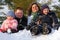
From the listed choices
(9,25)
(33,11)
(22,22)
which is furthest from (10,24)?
(33,11)

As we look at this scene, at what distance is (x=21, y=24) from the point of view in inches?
64.5

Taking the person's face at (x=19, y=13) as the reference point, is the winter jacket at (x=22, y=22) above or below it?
below

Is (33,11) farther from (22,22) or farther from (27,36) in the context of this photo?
(27,36)

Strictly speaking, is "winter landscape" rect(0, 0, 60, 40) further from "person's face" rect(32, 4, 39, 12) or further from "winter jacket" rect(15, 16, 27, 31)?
"person's face" rect(32, 4, 39, 12)

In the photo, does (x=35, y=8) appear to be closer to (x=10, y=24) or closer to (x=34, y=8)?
(x=34, y=8)

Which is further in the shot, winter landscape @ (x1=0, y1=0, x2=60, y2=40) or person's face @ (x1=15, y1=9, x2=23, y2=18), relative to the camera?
person's face @ (x1=15, y1=9, x2=23, y2=18)

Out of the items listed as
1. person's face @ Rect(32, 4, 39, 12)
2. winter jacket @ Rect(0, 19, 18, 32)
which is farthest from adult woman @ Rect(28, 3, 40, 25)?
winter jacket @ Rect(0, 19, 18, 32)

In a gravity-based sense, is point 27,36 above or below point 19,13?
below

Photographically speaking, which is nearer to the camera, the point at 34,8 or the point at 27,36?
the point at 27,36

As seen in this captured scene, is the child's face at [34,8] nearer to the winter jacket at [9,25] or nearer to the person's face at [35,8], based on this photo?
the person's face at [35,8]

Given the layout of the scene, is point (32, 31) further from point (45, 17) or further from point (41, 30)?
point (45, 17)

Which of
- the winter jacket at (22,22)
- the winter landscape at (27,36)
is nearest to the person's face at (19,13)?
the winter jacket at (22,22)

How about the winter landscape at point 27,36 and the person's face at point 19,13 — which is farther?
the person's face at point 19,13

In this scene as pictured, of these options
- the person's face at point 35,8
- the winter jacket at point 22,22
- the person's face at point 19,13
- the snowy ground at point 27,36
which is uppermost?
the person's face at point 35,8
